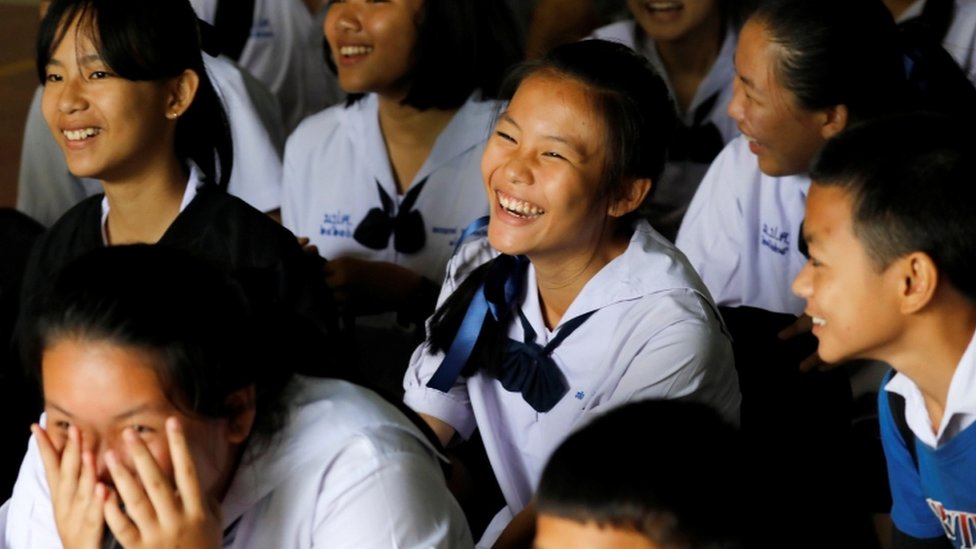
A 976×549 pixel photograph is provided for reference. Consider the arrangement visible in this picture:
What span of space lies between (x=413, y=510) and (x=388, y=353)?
1131 mm

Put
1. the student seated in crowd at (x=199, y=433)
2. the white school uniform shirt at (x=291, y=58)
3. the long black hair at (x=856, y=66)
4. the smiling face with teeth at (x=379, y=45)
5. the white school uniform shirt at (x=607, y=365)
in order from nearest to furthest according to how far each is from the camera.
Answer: the student seated in crowd at (x=199, y=433) → the white school uniform shirt at (x=607, y=365) → the long black hair at (x=856, y=66) → the smiling face with teeth at (x=379, y=45) → the white school uniform shirt at (x=291, y=58)

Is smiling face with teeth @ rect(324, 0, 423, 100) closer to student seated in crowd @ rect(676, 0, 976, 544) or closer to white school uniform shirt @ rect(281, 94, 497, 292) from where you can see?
white school uniform shirt @ rect(281, 94, 497, 292)

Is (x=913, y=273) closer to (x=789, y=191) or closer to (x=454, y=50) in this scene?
(x=789, y=191)

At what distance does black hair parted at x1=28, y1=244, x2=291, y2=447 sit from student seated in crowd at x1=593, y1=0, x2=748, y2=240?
160 centimetres

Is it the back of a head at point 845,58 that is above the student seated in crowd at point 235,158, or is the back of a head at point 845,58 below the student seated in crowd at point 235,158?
above

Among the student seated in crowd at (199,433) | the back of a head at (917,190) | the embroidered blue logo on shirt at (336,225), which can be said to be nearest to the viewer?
the student seated in crowd at (199,433)

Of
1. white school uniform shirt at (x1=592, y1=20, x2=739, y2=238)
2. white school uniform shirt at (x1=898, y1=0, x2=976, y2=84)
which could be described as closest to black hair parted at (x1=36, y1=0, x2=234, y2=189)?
white school uniform shirt at (x1=592, y1=20, x2=739, y2=238)

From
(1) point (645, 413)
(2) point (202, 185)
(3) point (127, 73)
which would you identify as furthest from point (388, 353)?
(1) point (645, 413)

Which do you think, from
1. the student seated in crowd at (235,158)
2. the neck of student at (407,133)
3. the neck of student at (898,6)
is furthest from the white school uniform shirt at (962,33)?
the student seated in crowd at (235,158)

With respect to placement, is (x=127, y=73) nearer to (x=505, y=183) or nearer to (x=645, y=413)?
(x=505, y=183)

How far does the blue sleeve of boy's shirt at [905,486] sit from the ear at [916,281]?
0.63 feet

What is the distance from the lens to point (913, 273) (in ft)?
4.71

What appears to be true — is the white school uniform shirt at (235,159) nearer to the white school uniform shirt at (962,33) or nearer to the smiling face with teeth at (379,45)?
the smiling face with teeth at (379,45)

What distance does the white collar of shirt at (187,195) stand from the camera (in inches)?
80.8
